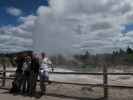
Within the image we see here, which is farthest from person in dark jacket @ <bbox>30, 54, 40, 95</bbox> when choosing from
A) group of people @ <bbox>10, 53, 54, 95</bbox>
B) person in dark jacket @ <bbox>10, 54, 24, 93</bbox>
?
person in dark jacket @ <bbox>10, 54, 24, 93</bbox>

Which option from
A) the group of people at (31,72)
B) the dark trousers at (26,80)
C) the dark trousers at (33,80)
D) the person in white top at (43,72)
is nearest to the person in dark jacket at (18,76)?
the group of people at (31,72)

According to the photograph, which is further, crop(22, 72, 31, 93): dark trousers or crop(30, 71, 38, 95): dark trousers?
crop(22, 72, 31, 93): dark trousers

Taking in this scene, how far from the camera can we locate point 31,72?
387 inches

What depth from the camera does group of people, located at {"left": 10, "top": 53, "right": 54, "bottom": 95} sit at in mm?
9453

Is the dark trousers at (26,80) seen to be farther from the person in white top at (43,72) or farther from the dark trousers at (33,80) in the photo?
the person in white top at (43,72)

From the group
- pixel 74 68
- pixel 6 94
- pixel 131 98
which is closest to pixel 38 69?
pixel 6 94

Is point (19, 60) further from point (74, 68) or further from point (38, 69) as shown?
point (74, 68)

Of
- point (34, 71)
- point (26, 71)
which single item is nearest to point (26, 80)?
point (26, 71)

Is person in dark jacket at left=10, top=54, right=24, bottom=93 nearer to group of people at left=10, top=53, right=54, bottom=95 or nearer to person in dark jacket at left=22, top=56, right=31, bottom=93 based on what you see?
group of people at left=10, top=53, right=54, bottom=95

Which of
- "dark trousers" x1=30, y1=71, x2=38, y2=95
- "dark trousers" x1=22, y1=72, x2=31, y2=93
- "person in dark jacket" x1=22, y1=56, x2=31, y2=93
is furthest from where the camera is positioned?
"dark trousers" x1=22, y1=72, x2=31, y2=93

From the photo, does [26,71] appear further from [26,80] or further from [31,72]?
[26,80]

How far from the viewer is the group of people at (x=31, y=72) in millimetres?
9453

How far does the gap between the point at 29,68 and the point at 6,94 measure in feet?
4.89

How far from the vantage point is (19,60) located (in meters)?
10.3
